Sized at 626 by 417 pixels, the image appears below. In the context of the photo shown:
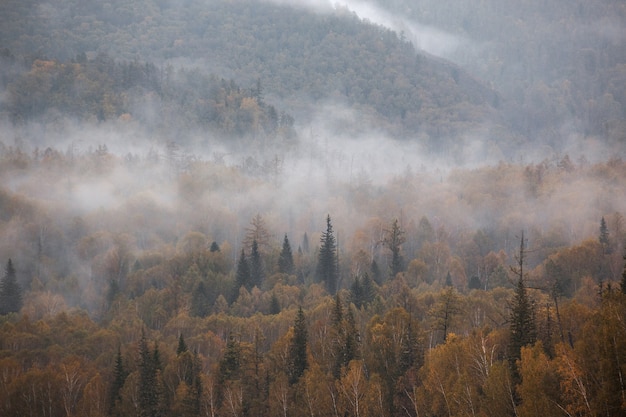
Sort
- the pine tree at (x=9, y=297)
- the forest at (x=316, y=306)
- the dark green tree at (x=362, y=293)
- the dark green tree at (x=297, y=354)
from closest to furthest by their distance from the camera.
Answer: the forest at (x=316, y=306) → the dark green tree at (x=297, y=354) → the dark green tree at (x=362, y=293) → the pine tree at (x=9, y=297)

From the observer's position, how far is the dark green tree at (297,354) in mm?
78562

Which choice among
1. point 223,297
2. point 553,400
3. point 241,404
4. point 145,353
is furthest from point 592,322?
point 223,297

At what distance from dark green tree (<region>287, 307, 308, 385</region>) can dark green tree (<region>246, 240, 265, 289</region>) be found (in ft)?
172

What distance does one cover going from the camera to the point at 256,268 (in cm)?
13662

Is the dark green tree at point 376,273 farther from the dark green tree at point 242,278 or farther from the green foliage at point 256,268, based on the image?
the dark green tree at point 242,278

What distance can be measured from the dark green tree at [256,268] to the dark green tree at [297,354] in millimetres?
52391

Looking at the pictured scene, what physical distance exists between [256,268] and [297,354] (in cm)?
5765

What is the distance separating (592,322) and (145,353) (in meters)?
49.7

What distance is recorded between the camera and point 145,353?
80.8 m

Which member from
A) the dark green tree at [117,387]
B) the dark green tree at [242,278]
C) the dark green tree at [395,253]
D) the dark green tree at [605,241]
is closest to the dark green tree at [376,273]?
the dark green tree at [395,253]

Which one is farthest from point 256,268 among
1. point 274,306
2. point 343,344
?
point 343,344

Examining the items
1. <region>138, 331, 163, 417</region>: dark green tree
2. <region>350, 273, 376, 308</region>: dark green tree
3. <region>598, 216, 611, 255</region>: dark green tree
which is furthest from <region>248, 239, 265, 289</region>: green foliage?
<region>598, 216, 611, 255</region>: dark green tree

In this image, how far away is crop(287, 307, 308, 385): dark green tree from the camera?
258 feet

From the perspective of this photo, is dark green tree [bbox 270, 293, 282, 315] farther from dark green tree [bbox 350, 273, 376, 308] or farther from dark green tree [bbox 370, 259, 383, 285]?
dark green tree [bbox 370, 259, 383, 285]
